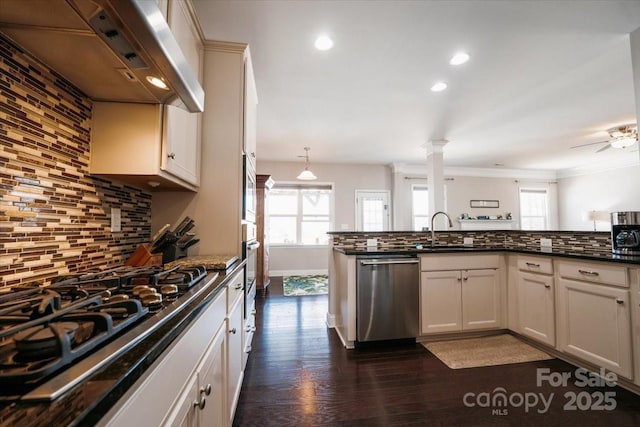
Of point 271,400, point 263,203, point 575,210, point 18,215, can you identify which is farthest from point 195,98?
point 575,210

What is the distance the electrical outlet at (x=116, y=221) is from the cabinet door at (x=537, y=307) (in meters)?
3.15

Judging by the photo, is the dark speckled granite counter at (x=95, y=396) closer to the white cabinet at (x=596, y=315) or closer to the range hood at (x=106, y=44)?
the range hood at (x=106, y=44)

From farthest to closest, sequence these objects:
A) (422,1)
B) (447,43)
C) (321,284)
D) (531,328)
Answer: (321,284) < (531,328) < (447,43) < (422,1)

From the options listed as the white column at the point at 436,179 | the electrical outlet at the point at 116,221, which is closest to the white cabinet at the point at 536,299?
A: the white column at the point at 436,179

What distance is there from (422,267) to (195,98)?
2250 mm

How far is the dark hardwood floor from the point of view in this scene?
1516 millimetres

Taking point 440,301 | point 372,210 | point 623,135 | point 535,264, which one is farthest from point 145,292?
point 623,135

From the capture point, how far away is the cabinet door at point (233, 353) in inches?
51.2

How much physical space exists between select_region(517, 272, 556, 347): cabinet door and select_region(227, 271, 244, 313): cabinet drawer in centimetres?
248

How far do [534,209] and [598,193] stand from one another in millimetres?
1253

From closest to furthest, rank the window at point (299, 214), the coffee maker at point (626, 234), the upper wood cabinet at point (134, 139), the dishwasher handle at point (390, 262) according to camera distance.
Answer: the upper wood cabinet at point (134, 139) < the coffee maker at point (626, 234) < the dishwasher handle at point (390, 262) < the window at point (299, 214)

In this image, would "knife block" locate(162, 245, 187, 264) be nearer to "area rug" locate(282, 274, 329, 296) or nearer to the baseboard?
"area rug" locate(282, 274, 329, 296)

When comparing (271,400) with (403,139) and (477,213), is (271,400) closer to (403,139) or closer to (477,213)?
(403,139)

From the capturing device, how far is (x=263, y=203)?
448 centimetres
